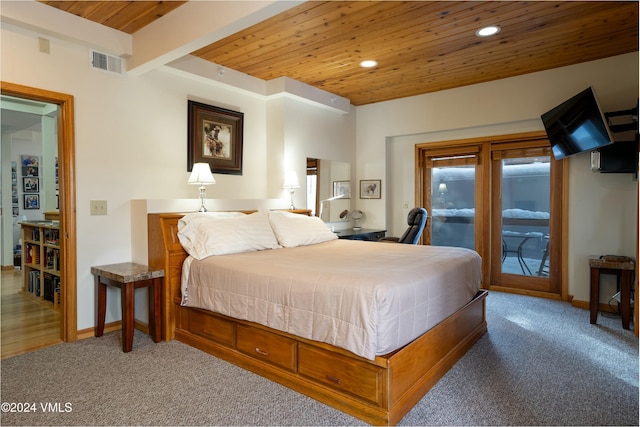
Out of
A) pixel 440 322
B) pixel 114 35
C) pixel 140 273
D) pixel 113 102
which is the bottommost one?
pixel 440 322

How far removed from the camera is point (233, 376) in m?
2.45

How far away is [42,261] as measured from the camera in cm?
440

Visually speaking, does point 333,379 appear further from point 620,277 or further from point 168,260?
point 620,277

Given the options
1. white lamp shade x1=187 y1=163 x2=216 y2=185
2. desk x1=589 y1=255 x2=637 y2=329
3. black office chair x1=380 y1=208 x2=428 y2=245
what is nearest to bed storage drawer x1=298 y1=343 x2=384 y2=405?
white lamp shade x1=187 y1=163 x2=216 y2=185

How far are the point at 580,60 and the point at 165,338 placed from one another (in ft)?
15.8

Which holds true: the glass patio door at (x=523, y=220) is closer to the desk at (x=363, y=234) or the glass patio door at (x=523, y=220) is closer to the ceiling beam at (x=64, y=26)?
the desk at (x=363, y=234)

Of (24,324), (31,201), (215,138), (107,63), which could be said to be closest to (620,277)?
(215,138)

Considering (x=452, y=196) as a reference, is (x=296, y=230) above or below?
below

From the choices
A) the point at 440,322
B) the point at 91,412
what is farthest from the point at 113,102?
the point at 440,322

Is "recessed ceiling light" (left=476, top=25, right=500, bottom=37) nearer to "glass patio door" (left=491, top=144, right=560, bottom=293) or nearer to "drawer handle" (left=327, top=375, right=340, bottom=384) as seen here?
"glass patio door" (left=491, top=144, right=560, bottom=293)

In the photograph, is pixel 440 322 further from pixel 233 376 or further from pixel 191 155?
pixel 191 155

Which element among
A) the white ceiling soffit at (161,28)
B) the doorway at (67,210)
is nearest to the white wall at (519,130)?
the white ceiling soffit at (161,28)

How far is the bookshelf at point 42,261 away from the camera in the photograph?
4148mm

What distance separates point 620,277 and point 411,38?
2992mm
